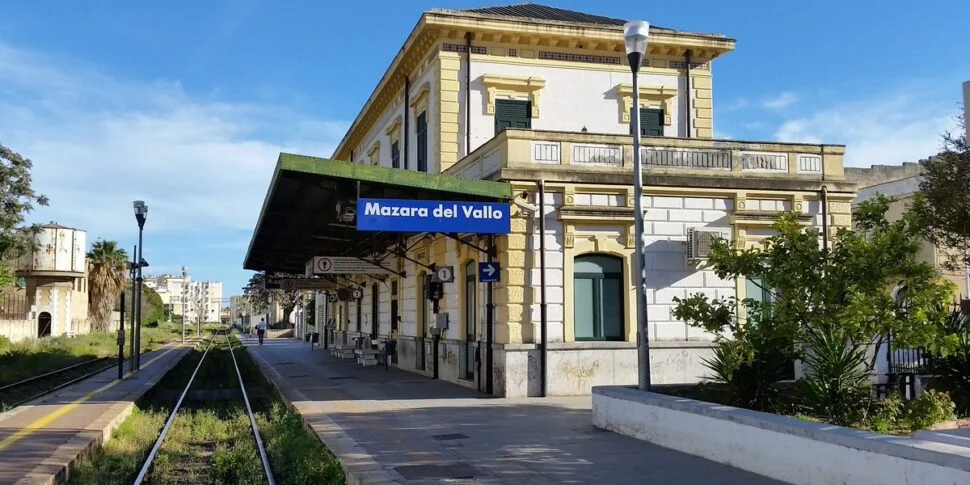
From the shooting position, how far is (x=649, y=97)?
23594mm

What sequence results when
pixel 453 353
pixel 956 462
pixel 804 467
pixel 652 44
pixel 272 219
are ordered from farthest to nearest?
pixel 652 44
pixel 272 219
pixel 453 353
pixel 804 467
pixel 956 462

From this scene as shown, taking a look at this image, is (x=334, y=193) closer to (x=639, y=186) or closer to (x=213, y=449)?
(x=213, y=449)

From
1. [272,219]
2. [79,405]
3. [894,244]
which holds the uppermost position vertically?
[272,219]

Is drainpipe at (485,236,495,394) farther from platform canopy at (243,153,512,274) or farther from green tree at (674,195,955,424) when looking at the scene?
green tree at (674,195,955,424)

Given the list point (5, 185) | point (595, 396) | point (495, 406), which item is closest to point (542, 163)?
point (495, 406)

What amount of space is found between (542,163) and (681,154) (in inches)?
122

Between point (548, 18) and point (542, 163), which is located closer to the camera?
point (542, 163)

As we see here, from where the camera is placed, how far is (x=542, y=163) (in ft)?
54.4

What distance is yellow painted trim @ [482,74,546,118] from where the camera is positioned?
2241 cm

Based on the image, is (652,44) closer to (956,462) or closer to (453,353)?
(453,353)

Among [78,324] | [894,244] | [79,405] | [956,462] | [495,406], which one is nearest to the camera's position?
[956,462]

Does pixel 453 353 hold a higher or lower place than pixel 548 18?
lower

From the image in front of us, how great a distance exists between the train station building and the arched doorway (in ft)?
142

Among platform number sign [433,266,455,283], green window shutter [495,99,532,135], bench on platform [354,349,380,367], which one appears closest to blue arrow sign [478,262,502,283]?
platform number sign [433,266,455,283]
